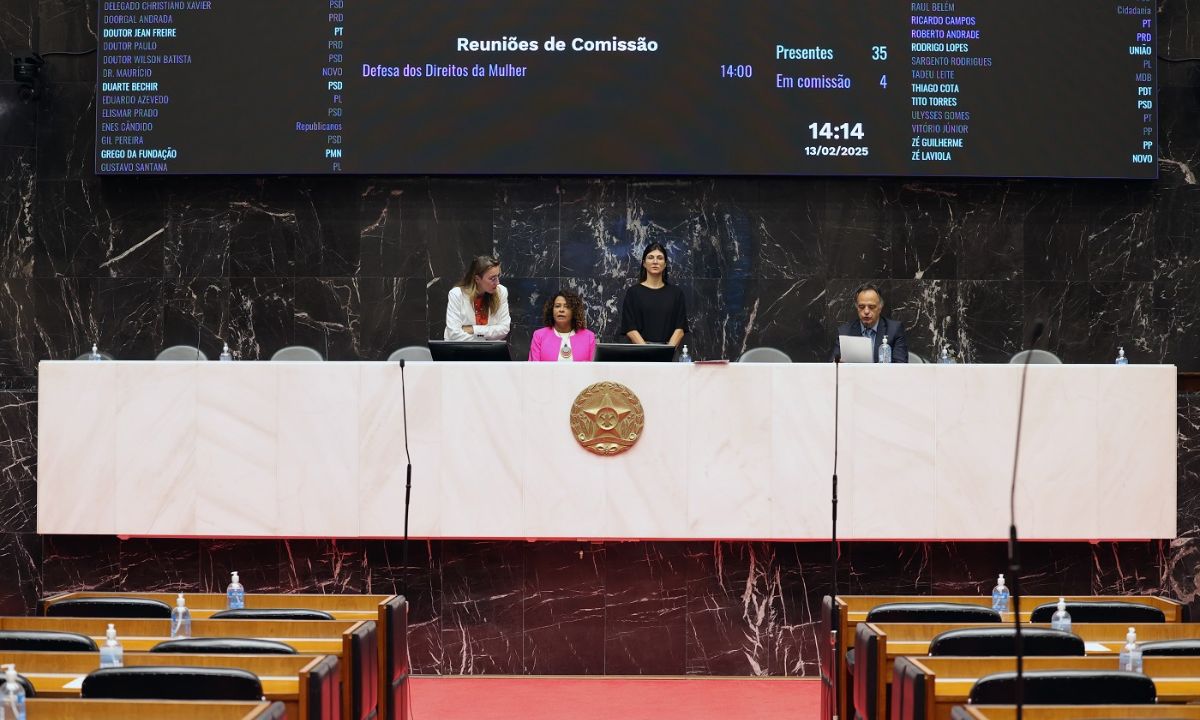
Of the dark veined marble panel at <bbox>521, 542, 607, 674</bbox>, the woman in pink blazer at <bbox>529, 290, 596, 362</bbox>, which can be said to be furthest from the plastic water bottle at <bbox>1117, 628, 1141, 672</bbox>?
the woman in pink blazer at <bbox>529, 290, 596, 362</bbox>

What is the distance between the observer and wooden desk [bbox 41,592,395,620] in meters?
5.69

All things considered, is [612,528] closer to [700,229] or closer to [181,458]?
[181,458]

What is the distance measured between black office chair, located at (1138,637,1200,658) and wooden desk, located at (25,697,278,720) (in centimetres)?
311

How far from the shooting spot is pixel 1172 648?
4.55 m

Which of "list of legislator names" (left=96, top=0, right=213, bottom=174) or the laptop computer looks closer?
the laptop computer

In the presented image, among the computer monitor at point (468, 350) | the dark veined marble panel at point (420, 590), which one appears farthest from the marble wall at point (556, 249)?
the dark veined marble panel at point (420, 590)

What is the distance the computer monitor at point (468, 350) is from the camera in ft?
25.5

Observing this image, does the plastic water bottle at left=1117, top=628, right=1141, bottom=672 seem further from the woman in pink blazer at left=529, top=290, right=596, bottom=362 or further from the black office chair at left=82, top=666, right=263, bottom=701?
the woman in pink blazer at left=529, top=290, right=596, bottom=362

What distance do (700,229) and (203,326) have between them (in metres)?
4.10

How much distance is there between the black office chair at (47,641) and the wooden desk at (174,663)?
0.06 metres

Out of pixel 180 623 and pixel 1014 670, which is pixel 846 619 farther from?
pixel 180 623

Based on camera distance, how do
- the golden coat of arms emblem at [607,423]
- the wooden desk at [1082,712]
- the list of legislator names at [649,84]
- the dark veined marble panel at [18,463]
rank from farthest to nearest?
the list of legislator names at [649,84] → the dark veined marble panel at [18,463] → the golden coat of arms emblem at [607,423] → the wooden desk at [1082,712]

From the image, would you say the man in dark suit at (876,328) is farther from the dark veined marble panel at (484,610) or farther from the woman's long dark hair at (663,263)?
the dark veined marble panel at (484,610)

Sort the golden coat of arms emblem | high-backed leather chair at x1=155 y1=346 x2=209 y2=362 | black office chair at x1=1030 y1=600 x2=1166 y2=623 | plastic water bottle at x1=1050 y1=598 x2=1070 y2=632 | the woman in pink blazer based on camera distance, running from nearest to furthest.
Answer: plastic water bottle at x1=1050 y1=598 x2=1070 y2=632 → black office chair at x1=1030 y1=600 x2=1166 y2=623 → the golden coat of arms emblem → the woman in pink blazer → high-backed leather chair at x1=155 y1=346 x2=209 y2=362
